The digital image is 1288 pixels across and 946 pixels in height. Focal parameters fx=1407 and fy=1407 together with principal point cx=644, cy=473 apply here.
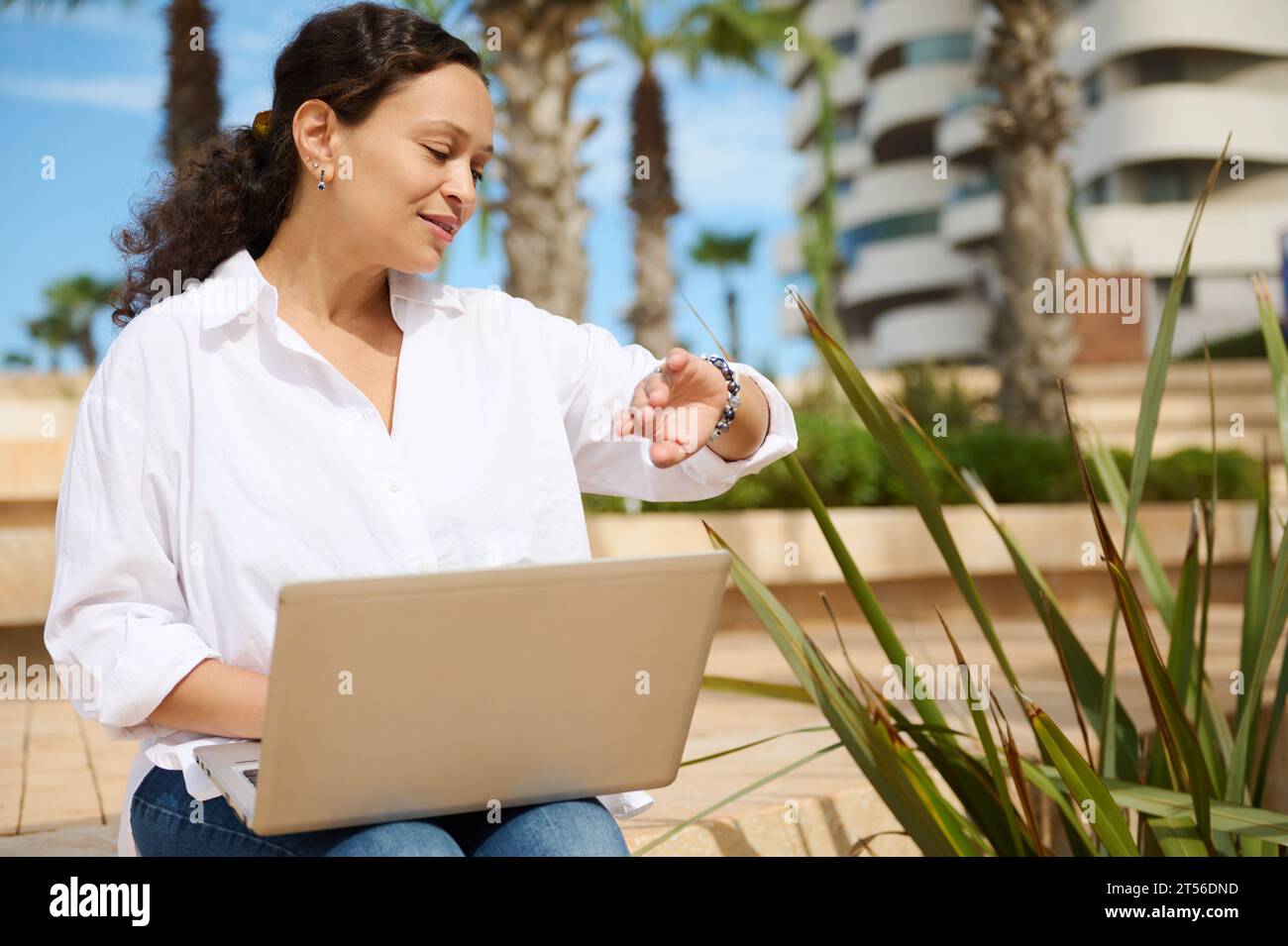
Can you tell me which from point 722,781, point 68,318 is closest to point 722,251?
point 68,318

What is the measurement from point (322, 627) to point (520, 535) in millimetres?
568

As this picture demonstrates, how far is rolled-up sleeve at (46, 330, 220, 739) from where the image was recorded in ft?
5.02

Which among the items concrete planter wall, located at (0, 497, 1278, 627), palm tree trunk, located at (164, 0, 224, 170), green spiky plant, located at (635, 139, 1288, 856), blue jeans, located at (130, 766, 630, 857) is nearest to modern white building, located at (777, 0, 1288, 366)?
concrete planter wall, located at (0, 497, 1278, 627)

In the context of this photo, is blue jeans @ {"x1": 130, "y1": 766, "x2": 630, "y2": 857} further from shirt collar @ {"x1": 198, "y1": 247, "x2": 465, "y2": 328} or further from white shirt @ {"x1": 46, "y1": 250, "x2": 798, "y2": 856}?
shirt collar @ {"x1": 198, "y1": 247, "x2": 465, "y2": 328}

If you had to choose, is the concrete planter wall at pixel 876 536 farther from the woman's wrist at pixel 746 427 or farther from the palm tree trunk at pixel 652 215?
the woman's wrist at pixel 746 427

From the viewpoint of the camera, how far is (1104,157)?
34719 millimetres

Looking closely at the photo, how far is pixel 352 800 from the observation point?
139cm

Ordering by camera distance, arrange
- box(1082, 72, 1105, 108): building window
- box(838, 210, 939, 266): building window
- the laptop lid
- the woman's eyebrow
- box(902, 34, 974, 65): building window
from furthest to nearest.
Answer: box(838, 210, 939, 266): building window → box(902, 34, 974, 65): building window → box(1082, 72, 1105, 108): building window → the woman's eyebrow → the laptop lid

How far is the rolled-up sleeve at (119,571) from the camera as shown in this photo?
1529 millimetres

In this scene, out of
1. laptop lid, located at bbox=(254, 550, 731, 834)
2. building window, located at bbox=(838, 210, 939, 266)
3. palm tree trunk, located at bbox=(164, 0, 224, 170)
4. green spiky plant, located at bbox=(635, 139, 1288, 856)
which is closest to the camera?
laptop lid, located at bbox=(254, 550, 731, 834)

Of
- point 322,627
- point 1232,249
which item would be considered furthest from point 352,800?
point 1232,249

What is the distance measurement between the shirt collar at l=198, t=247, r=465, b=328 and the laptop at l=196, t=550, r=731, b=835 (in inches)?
21.8

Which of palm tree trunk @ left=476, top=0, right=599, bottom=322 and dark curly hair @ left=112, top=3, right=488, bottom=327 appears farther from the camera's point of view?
palm tree trunk @ left=476, top=0, right=599, bottom=322
